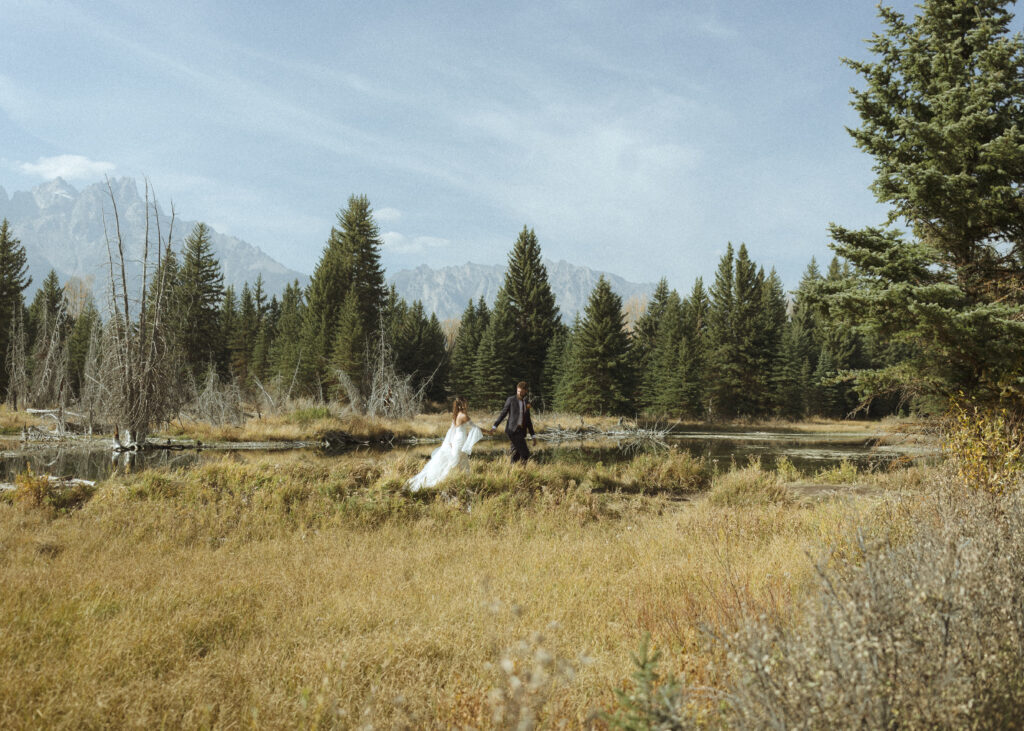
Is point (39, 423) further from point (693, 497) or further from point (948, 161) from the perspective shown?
point (948, 161)

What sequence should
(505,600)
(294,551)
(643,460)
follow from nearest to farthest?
(505,600), (294,551), (643,460)

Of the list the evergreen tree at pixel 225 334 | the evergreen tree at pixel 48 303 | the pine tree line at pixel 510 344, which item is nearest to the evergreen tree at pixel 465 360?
the pine tree line at pixel 510 344

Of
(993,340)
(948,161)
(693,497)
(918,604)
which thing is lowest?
(693,497)

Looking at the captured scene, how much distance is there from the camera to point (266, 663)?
3.50 meters

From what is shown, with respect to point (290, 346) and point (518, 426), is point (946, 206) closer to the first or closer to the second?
point (518, 426)

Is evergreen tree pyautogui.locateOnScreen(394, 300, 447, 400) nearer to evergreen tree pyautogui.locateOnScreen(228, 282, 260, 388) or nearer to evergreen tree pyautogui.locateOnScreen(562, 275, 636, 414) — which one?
evergreen tree pyautogui.locateOnScreen(562, 275, 636, 414)

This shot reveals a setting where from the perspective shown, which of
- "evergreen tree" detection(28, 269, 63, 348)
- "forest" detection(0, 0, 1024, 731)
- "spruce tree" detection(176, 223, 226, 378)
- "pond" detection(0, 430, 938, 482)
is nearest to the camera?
"forest" detection(0, 0, 1024, 731)

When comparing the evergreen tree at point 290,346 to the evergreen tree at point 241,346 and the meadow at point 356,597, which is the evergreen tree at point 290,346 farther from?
the meadow at point 356,597

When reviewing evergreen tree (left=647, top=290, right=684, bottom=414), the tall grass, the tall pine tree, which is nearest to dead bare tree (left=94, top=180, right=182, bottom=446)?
the tall grass

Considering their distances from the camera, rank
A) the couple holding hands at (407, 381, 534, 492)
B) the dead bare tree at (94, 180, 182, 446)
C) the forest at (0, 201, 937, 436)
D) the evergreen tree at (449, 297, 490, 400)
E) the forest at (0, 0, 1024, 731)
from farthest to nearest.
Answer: the evergreen tree at (449, 297, 490, 400)
the forest at (0, 201, 937, 436)
the dead bare tree at (94, 180, 182, 446)
the couple holding hands at (407, 381, 534, 492)
the forest at (0, 0, 1024, 731)

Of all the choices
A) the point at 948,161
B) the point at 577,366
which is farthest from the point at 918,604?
the point at 577,366

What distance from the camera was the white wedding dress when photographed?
1116cm

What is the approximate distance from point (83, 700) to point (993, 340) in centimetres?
1221

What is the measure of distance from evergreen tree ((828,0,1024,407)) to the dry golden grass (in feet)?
14.2
